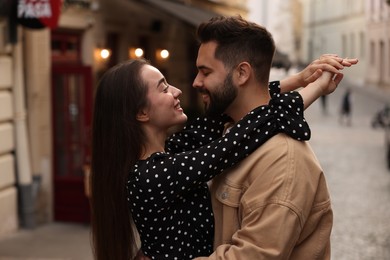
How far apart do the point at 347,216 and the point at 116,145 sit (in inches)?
374

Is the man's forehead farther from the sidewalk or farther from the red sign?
the red sign

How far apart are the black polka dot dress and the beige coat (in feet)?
0.17

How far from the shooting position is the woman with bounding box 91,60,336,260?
2.42m

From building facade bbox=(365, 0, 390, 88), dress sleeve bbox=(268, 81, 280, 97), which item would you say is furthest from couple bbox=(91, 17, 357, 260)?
building facade bbox=(365, 0, 390, 88)

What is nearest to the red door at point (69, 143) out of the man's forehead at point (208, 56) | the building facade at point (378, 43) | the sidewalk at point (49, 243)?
the sidewalk at point (49, 243)

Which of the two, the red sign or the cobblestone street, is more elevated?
the red sign

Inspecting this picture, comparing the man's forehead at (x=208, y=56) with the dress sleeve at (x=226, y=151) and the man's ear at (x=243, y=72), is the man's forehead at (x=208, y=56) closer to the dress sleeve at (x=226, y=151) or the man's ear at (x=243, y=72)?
the man's ear at (x=243, y=72)

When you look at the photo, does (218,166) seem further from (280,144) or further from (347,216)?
(347,216)

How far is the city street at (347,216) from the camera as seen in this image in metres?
8.92

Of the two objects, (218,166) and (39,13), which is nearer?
(218,166)

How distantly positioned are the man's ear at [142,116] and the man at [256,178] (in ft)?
0.73

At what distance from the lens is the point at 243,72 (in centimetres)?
248

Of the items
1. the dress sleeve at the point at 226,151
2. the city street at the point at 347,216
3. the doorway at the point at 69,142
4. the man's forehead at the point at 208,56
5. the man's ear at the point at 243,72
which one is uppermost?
the man's forehead at the point at 208,56

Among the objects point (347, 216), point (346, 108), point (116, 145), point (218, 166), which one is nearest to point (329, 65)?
point (218, 166)
